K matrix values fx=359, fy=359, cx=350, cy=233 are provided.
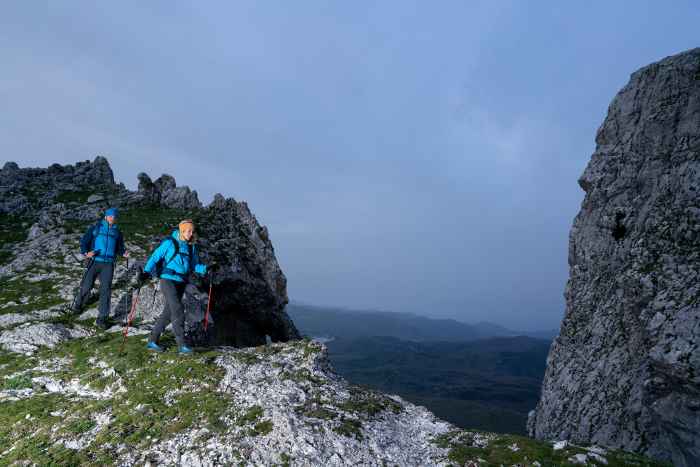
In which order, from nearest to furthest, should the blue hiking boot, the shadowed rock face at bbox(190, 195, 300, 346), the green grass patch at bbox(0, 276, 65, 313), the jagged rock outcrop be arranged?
the blue hiking boot, the green grass patch at bbox(0, 276, 65, 313), the jagged rock outcrop, the shadowed rock face at bbox(190, 195, 300, 346)

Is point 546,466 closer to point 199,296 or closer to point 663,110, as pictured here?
point 199,296

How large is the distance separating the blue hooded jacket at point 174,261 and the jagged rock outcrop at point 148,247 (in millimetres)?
4849

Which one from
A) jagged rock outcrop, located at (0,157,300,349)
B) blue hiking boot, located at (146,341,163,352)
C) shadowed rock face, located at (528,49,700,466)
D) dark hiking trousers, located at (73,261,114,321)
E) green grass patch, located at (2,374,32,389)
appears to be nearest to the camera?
green grass patch, located at (2,374,32,389)

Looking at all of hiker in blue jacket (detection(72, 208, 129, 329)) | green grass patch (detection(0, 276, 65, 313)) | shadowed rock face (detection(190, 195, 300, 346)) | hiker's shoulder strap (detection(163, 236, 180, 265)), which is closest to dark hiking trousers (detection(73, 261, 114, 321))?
hiker in blue jacket (detection(72, 208, 129, 329))

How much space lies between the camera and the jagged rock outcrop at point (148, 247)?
19.8m

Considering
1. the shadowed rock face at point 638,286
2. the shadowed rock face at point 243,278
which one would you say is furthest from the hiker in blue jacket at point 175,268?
the shadowed rock face at point 638,286

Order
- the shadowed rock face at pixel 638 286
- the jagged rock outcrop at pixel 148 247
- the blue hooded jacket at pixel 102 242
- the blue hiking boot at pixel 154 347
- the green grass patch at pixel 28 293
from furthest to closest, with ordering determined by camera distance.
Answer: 1. the jagged rock outcrop at pixel 148 247
2. the green grass patch at pixel 28 293
3. the blue hooded jacket at pixel 102 242
4. the blue hiking boot at pixel 154 347
5. the shadowed rock face at pixel 638 286

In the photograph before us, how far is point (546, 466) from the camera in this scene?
9.48 meters

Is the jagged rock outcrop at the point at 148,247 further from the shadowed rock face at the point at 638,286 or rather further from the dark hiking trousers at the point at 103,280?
the shadowed rock face at the point at 638,286

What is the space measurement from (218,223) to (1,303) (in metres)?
16.2

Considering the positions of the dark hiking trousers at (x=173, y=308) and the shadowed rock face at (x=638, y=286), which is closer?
the dark hiking trousers at (x=173, y=308)

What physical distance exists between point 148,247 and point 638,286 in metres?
29.4

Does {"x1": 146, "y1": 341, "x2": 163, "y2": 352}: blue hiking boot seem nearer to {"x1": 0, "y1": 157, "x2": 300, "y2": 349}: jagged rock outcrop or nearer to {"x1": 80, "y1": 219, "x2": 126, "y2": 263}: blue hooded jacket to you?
{"x1": 0, "y1": 157, "x2": 300, "y2": 349}: jagged rock outcrop

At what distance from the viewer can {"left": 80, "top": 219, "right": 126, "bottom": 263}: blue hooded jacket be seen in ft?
56.1
